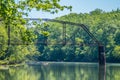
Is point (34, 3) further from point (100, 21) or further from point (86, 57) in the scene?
point (100, 21)

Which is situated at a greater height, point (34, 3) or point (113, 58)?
point (34, 3)

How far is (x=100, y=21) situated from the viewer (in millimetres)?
190500

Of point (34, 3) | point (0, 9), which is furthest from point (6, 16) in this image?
point (34, 3)

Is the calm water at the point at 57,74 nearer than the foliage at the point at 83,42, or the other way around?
the calm water at the point at 57,74

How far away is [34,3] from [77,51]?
158043mm

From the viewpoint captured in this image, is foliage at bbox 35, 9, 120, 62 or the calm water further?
foliage at bbox 35, 9, 120, 62

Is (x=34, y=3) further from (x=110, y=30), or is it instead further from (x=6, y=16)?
(x=110, y=30)

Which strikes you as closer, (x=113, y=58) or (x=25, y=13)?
(x=25, y=13)

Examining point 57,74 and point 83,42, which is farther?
point 83,42

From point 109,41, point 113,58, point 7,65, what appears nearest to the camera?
point 7,65

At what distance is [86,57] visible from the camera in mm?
167375

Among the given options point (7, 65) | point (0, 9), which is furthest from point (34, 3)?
point (7, 65)

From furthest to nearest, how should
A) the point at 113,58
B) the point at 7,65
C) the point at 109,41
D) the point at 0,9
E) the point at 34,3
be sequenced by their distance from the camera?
the point at 109,41, the point at 113,58, the point at 7,65, the point at 34,3, the point at 0,9

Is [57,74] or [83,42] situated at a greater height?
[83,42]
